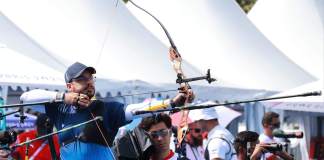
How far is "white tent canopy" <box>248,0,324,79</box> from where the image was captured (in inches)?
707

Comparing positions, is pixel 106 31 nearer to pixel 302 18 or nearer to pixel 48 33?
pixel 48 33

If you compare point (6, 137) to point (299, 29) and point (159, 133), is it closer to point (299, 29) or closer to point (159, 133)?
point (159, 133)

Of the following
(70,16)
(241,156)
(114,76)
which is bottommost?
(241,156)

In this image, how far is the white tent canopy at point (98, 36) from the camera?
1118 centimetres

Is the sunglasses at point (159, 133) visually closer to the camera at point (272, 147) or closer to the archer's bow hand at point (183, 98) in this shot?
the archer's bow hand at point (183, 98)

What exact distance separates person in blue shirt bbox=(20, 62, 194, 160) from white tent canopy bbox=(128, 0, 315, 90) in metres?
9.25

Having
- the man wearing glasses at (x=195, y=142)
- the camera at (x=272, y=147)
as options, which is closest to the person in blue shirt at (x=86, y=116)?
the camera at (x=272, y=147)

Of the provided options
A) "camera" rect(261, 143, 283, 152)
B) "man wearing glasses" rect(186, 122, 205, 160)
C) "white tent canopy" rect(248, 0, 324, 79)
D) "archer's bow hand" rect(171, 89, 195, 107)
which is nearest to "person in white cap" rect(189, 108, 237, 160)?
"camera" rect(261, 143, 283, 152)

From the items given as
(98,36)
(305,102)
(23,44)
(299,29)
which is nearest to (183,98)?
(23,44)

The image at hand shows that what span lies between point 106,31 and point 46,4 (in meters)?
0.97

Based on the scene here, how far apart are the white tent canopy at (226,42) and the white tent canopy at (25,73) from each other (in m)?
5.10

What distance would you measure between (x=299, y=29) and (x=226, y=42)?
10.6 feet

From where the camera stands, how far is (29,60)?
32.8ft

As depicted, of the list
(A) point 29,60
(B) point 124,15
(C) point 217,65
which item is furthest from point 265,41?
(A) point 29,60
